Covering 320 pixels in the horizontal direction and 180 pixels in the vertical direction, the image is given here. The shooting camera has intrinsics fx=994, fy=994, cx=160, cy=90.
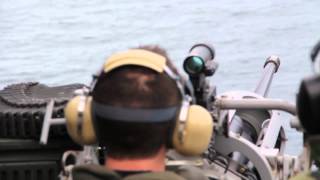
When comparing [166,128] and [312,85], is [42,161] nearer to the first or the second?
[166,128]

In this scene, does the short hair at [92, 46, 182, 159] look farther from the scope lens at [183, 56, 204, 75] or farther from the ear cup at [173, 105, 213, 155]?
the scope lens at [183, 56, 204, 75]

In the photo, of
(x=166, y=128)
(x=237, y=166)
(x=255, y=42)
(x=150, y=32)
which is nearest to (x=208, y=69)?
(x=237, y=166)

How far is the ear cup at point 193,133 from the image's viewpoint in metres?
2.01

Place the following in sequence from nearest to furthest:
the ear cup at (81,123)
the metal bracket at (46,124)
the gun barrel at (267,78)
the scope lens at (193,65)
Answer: the ear cup at (81,123)
the metal bracket at (46,124)
the scope lens at (193,65)
the gun barrel at (267,78)

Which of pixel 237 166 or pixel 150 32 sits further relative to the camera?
pixel 150 32

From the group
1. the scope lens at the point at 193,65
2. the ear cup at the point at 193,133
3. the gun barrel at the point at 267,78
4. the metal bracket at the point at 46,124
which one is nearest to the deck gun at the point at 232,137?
the scope lens at the point at 193,65

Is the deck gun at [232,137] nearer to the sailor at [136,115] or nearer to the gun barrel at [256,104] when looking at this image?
the gun barrel at [256,104]

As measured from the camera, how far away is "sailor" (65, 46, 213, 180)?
1909mm

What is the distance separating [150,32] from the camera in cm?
1001

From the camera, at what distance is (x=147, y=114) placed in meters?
1.91

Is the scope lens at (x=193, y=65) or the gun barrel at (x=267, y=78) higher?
the gun barrel at (x=267, y=78)

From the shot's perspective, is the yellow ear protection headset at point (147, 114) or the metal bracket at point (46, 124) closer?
the yellow ear protection headset at point (147, 114)

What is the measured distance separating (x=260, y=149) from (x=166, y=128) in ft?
4.46

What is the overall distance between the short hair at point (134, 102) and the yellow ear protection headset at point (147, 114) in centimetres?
1
